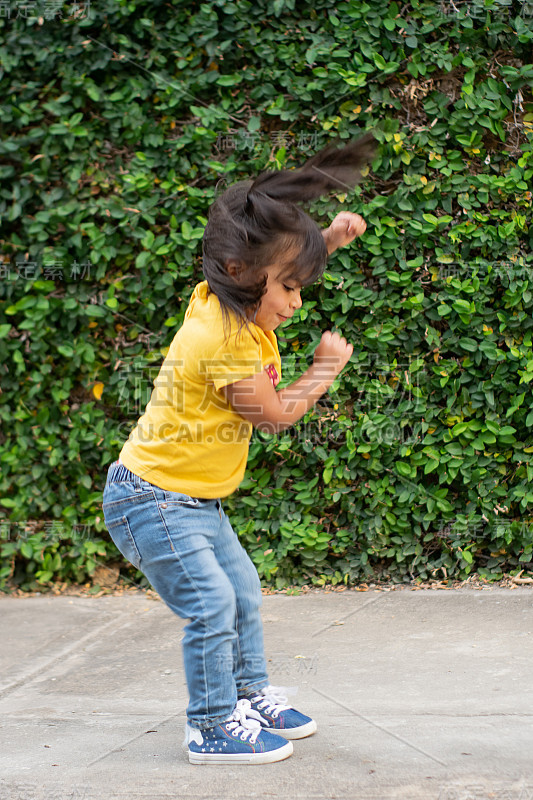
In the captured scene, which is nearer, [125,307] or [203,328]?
[203,328]

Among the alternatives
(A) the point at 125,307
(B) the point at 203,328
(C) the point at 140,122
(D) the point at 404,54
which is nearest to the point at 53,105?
(C) the point at 140,122

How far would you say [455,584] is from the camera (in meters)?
3.69

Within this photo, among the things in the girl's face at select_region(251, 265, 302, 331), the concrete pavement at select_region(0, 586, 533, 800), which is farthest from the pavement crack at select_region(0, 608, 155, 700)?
the girl's face at select_region(251, 265, 302, 331)

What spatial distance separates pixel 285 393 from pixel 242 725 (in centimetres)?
90

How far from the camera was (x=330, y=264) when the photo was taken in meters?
3.61

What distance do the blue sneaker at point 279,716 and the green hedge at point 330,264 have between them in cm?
132

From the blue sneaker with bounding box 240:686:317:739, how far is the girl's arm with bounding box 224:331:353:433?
814 millimetres

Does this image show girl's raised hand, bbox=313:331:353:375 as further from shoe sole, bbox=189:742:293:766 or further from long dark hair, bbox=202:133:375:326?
shoe sole, bbox=189:742:293:766

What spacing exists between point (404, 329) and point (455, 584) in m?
1.16

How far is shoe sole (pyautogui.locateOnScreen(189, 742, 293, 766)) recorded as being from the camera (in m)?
2.18

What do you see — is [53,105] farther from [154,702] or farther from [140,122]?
Answer: [154,702]

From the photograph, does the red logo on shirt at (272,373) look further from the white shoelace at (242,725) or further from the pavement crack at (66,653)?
the pavement crack at (66,653)

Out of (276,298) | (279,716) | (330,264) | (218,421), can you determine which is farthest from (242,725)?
(330,264)

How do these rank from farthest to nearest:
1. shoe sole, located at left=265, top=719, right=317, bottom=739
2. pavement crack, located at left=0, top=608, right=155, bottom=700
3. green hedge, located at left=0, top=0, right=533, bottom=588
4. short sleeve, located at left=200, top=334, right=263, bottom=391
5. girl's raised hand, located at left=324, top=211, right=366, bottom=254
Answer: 1. green hedge, located at left=0, top=0, right=533, bottom=588
2. pavement crack, located at left=0, top=608, right=155, bottom=700
3. girl's raised hand, located at left=324, top=211, right=366, bottom=254
4. shoe sole, located at left=265, top=719, right=317, bottom=739
5. short sleeve, located at left=200, top=334, right=263, bottom=391
